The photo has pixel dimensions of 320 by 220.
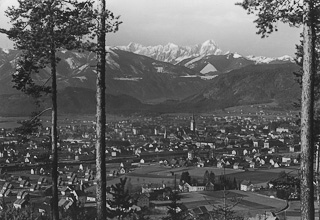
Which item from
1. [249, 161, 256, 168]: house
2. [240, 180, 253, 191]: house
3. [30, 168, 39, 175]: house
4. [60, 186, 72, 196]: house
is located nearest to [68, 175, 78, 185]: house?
[60, 186, 72, 196]: house

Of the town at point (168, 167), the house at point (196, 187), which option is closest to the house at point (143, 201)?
the town at point (168, 167)

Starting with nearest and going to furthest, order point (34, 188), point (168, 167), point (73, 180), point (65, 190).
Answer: point (65, 190) → point (34, 188) → point (73, 180) → point (168, 167)

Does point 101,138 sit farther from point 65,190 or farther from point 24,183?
point 24,183

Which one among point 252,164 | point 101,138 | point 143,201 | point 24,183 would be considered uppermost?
point 101,138

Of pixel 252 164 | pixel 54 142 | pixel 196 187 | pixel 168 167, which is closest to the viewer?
pixel 54 142

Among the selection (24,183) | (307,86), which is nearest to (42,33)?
(307,86)

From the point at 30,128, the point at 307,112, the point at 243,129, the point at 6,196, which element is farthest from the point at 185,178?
the point at 243,129
